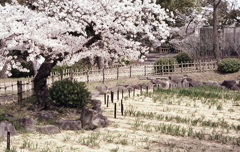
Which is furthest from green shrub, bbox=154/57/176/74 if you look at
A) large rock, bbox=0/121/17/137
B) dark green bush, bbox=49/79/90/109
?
large rock, bbox=0/121/17/137

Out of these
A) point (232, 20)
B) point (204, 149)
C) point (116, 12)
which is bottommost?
point (204, 149)

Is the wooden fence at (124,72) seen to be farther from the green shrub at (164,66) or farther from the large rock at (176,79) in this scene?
the large rock at (176,79)

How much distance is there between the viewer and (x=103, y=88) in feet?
64.3

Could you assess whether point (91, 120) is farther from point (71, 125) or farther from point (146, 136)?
point (146, 136)

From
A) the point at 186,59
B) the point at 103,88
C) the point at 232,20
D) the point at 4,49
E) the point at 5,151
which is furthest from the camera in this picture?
the point at 232,20

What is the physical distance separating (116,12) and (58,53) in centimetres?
265

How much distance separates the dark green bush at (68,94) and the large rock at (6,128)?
3.45m

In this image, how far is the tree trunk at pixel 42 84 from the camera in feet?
43.1

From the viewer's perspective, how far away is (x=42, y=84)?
1345 cm

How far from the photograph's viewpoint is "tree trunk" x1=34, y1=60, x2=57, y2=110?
13.1m

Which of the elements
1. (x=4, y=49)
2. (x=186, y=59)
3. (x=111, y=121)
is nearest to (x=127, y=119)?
(x=111, y=121)

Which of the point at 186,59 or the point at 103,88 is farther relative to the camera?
the point at 186,59

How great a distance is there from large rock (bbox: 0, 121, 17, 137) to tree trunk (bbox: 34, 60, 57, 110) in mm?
3187

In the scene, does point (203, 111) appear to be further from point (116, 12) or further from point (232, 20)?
point (232, 20)
